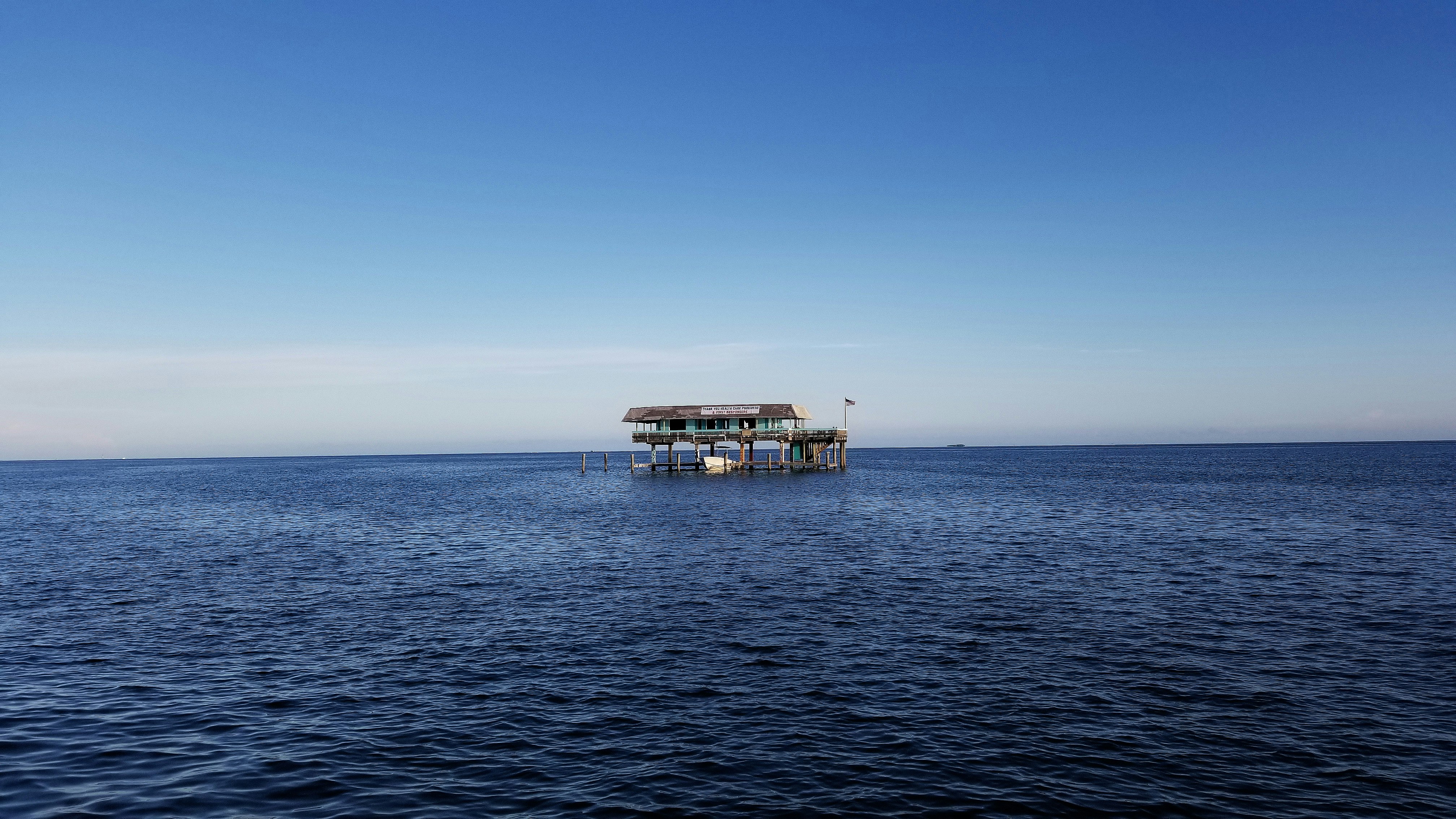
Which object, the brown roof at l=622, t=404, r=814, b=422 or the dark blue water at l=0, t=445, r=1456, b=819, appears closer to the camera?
the dark blue water at l=0, t=445, r=1456, b=819

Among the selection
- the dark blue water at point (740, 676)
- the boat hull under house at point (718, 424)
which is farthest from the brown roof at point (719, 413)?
the dark blue water at point (740, 676)

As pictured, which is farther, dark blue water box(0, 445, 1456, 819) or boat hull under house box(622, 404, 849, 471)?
boat hull under house box(622, 404, 849, 471)

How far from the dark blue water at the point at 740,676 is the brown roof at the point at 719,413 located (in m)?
45.1

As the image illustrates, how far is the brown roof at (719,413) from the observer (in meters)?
86.4

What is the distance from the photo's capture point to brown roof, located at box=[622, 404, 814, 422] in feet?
283

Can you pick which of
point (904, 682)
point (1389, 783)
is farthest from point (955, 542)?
point (1389, 783)

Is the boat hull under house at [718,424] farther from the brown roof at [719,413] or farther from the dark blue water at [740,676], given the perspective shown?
the dark blue water at [740,676]

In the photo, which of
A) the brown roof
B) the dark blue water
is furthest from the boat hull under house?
the dark blue water

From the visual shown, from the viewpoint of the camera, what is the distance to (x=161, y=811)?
11.4 m

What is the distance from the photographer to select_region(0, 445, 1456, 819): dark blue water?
39.4ft

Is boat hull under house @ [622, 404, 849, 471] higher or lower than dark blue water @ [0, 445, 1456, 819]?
higher

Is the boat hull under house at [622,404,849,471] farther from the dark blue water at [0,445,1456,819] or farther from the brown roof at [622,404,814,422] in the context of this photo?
the dark blue water at [0,445,1456,819]

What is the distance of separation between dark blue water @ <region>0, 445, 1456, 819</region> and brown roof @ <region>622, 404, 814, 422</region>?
4513cm

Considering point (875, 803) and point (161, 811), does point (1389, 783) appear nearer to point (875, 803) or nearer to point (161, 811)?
point (875, 803)
